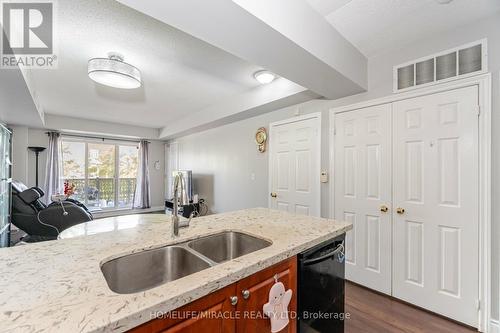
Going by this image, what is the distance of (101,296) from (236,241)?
880 millimetres

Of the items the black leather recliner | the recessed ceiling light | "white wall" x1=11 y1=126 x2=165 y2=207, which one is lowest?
the black leather recliner

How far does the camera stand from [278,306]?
42.8 inches

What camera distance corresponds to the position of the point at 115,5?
1711 millimetres

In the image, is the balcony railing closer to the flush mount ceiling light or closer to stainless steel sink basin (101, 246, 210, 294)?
the flush mount ceiling light

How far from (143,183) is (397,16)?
6616mm

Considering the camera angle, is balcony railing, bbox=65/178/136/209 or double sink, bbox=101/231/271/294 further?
balcony railing, bbox=65/178/136/209

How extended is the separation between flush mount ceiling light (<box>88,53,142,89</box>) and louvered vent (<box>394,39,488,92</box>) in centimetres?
279

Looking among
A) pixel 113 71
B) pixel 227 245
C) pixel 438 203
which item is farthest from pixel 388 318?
pixel 113 71

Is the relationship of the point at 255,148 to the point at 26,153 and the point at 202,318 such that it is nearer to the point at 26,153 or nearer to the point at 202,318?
the point at 202,318

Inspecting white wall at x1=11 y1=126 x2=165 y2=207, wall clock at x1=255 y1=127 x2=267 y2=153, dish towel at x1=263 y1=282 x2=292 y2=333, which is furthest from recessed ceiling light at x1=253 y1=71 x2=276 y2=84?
white wall at x1=11 y1=126 x2=165 y2=207

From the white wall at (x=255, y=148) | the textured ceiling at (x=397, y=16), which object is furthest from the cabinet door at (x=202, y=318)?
the white wall at (x=255, y=148)

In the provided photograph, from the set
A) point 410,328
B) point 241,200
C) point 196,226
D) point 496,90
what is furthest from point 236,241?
point 241,200

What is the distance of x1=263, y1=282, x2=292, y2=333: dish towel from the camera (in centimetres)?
105

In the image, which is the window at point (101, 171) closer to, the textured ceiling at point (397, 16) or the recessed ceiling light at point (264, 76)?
the recessed ceiling light at point (264, 76)
